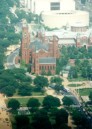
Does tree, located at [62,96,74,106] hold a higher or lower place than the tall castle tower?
lower

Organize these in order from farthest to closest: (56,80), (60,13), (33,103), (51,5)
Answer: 1. (51,5)
2. (60,13)
3. (56,80)
4. (33,103)

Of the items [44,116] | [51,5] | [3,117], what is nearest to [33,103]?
[3,117]

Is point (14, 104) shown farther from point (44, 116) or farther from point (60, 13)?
point (60, 13)

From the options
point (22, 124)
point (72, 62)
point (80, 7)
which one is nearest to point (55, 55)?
point (72, 62)

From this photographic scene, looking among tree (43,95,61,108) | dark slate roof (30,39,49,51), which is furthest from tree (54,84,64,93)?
dark slate roof (30,39,49,51)

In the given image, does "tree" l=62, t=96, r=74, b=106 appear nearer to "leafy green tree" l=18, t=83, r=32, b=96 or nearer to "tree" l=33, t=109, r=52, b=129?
"tree" l=33, t=109, r=52, b=129

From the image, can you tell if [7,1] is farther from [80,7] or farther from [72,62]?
[72,62]

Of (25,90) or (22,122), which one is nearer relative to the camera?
(22,122)

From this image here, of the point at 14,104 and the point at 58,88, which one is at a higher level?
the point at 14,104
